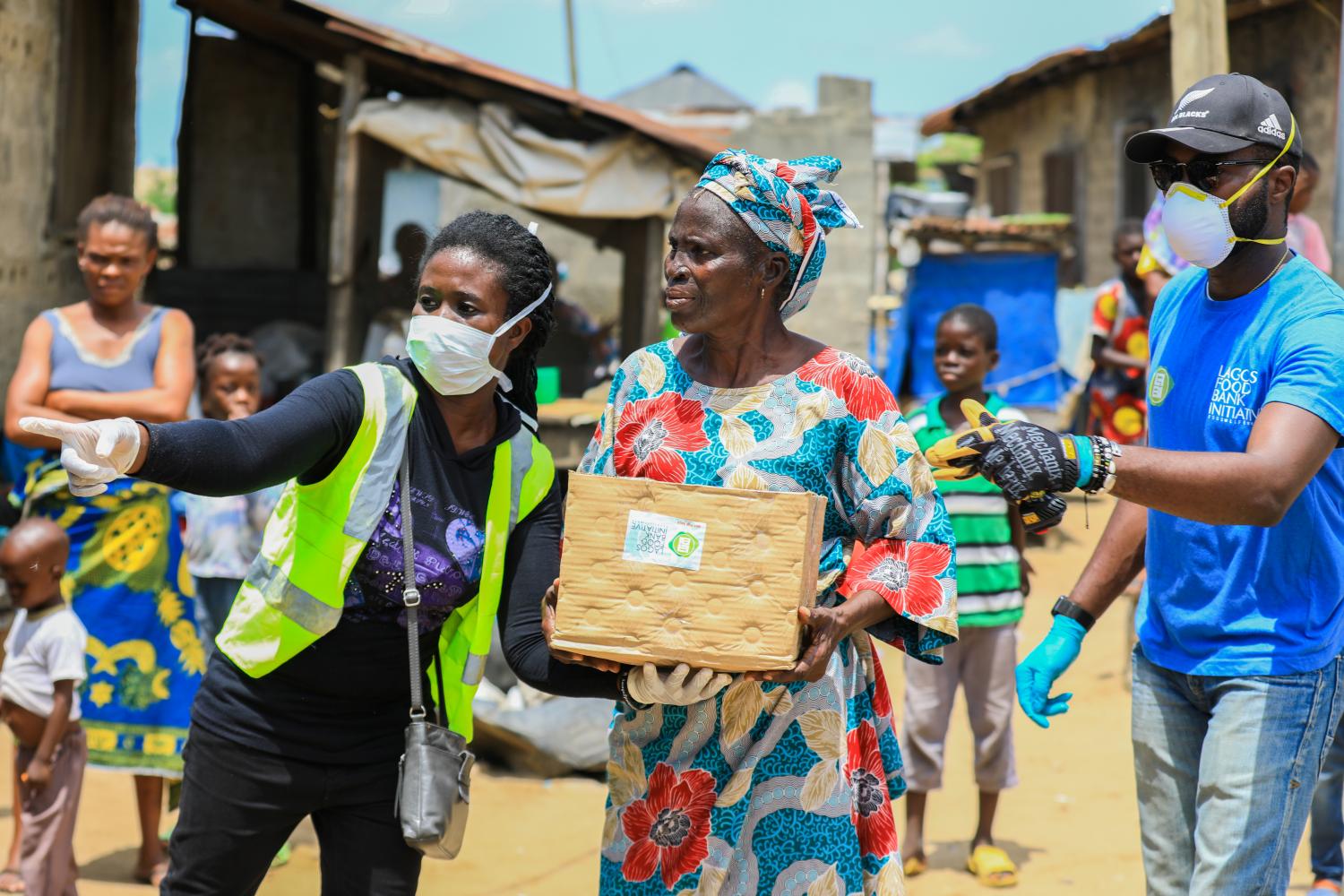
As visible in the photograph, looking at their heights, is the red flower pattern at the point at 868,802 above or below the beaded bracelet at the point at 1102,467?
below

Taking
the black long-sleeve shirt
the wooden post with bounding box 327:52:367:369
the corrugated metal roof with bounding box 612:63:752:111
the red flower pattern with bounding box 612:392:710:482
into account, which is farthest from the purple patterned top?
the corrugated metal roof with bounding box 612:63:752:111

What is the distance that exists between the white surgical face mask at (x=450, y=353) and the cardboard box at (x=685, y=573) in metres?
0.40

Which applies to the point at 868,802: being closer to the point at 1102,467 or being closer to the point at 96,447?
the point at 1102,467

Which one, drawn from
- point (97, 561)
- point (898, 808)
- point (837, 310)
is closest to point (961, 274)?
point (837, 310)

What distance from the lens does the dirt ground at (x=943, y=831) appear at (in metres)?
5.07

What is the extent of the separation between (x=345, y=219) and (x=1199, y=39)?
17.5 feet

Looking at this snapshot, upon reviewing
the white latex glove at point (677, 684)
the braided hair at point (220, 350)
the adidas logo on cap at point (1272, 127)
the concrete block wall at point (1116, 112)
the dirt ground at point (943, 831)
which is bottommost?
the dirt ground at point (943, 831)

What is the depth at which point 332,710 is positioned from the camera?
2711 mm

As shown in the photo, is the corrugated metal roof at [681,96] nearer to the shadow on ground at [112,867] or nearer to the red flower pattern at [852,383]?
the shadow on ground at [112,867]

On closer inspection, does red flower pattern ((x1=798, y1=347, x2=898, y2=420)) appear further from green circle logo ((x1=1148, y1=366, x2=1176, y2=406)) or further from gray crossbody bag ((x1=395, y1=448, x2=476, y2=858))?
gray crossbody bag ((x1=395, y1=448, x2=476, y2=858))

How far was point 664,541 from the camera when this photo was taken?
2438mm

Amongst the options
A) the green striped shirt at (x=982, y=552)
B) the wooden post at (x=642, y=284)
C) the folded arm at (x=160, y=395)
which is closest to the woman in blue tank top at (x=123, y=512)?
the folded arm at (x=160, y=395)

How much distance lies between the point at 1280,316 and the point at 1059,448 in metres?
0.62

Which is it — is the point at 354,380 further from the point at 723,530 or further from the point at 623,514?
the point at 723,530
